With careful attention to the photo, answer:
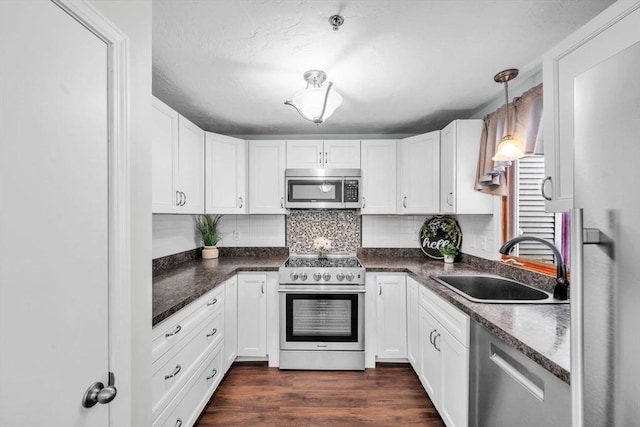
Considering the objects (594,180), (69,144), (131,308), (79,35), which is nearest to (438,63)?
(594,180)

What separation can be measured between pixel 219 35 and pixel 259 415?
2.43 metres

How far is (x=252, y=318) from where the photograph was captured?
265 cm

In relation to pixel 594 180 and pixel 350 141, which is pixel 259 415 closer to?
pixel 594 180

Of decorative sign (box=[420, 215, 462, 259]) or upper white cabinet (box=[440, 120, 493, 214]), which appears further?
decorative sign (box=[420, 215, 462, 259])

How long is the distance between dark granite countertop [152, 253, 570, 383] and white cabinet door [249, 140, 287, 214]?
0.62 metres

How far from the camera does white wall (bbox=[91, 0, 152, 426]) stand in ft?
3.00

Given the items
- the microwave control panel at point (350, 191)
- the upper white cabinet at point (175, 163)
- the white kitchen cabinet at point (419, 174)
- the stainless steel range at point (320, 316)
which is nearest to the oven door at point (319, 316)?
the stainless steel range at point (320, 316)

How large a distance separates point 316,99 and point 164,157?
45.2 inches

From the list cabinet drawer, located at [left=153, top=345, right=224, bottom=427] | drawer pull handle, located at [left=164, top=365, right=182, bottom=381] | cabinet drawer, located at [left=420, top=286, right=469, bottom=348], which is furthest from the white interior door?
cabinet drawer, located at [left=420, top=286, right=469, bottom=348]

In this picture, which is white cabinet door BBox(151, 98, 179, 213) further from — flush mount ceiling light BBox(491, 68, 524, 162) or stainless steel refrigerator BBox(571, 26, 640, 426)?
flush mount ceiling light BBox(491, 68, 524, 162)

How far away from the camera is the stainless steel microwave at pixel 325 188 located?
297 cm

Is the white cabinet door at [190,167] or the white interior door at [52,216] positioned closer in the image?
the white interior door at [52,216]

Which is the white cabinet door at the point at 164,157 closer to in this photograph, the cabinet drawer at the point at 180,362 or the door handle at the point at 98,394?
the cabinet drawer at the point at 180,362

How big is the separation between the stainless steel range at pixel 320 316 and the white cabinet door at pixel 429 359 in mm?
542
